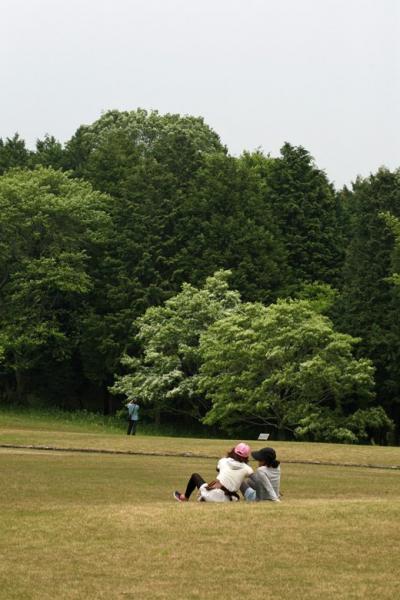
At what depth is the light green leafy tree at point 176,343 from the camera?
6431 cm

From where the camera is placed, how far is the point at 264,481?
19.2m

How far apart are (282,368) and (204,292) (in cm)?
935

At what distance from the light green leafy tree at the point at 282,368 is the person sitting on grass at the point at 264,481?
3663 centimetres

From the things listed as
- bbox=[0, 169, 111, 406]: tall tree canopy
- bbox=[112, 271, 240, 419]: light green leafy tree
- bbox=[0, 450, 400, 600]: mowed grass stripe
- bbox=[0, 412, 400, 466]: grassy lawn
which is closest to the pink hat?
bbox=[0, 450, 400, 600]: mowed grass stripe

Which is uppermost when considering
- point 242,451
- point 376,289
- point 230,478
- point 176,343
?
point 376,289

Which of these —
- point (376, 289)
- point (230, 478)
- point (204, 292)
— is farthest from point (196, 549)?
point (376, 289)

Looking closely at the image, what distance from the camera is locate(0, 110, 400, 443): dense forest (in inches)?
2296

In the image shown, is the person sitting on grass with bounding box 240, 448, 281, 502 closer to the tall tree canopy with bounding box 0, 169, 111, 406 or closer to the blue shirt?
the blue shirt

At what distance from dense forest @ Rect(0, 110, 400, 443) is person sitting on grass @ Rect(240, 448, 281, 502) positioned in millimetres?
36681

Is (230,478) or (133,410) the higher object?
(133,410)

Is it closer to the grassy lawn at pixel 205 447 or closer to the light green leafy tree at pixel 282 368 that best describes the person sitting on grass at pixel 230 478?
the grassy lawn at pixel 205 447

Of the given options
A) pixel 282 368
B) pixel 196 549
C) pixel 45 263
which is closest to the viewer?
pixel 196 549

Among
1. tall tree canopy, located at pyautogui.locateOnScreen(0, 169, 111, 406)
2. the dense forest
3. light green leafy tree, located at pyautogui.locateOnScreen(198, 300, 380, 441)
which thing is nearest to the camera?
light green leafy tree, located at pyautogui.locateOnScreen(198, 300, 380, 441)

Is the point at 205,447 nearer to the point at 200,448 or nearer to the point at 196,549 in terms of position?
the point at 200,448
